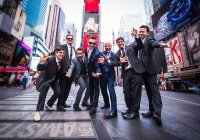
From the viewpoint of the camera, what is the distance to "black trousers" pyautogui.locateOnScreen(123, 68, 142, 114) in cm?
305

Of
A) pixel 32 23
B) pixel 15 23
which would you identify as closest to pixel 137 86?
pixel 15 23

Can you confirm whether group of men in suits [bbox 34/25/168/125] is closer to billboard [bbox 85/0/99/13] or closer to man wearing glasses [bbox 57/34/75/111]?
man wearing glasses [bbox 57/34/75/111]

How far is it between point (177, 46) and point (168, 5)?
41.1 ft

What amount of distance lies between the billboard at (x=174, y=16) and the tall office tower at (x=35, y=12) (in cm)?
8399

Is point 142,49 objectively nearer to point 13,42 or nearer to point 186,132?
point 186,132

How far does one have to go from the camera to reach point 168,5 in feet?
110

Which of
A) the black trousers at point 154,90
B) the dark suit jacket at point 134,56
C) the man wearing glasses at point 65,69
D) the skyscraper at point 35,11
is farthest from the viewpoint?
the skyscraper at point 35,11

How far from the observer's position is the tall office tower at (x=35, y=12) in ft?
313

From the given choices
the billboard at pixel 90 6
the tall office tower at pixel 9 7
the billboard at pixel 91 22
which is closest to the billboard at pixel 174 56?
the billboard at pixel 91 22

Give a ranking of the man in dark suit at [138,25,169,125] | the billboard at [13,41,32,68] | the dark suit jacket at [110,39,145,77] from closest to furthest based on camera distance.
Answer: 1. the man in dark suit at [138,25,169,125]
2. the dark suit jacket at [110,39,145,77]
3. the billboard at [13,41,32,68]

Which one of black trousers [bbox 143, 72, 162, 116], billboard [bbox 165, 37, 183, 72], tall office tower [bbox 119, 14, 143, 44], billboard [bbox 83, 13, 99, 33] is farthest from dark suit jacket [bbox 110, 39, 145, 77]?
tall office tower [bbox 119, 14, 143, 44]

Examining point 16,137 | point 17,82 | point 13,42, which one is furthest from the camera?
point 13,42

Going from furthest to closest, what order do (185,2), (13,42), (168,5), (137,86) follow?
(13,42) → (168,5) → (185,2) → (137,86)

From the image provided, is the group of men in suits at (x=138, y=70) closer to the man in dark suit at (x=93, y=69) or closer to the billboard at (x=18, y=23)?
the man in dark suit at (x=93, y=69)
